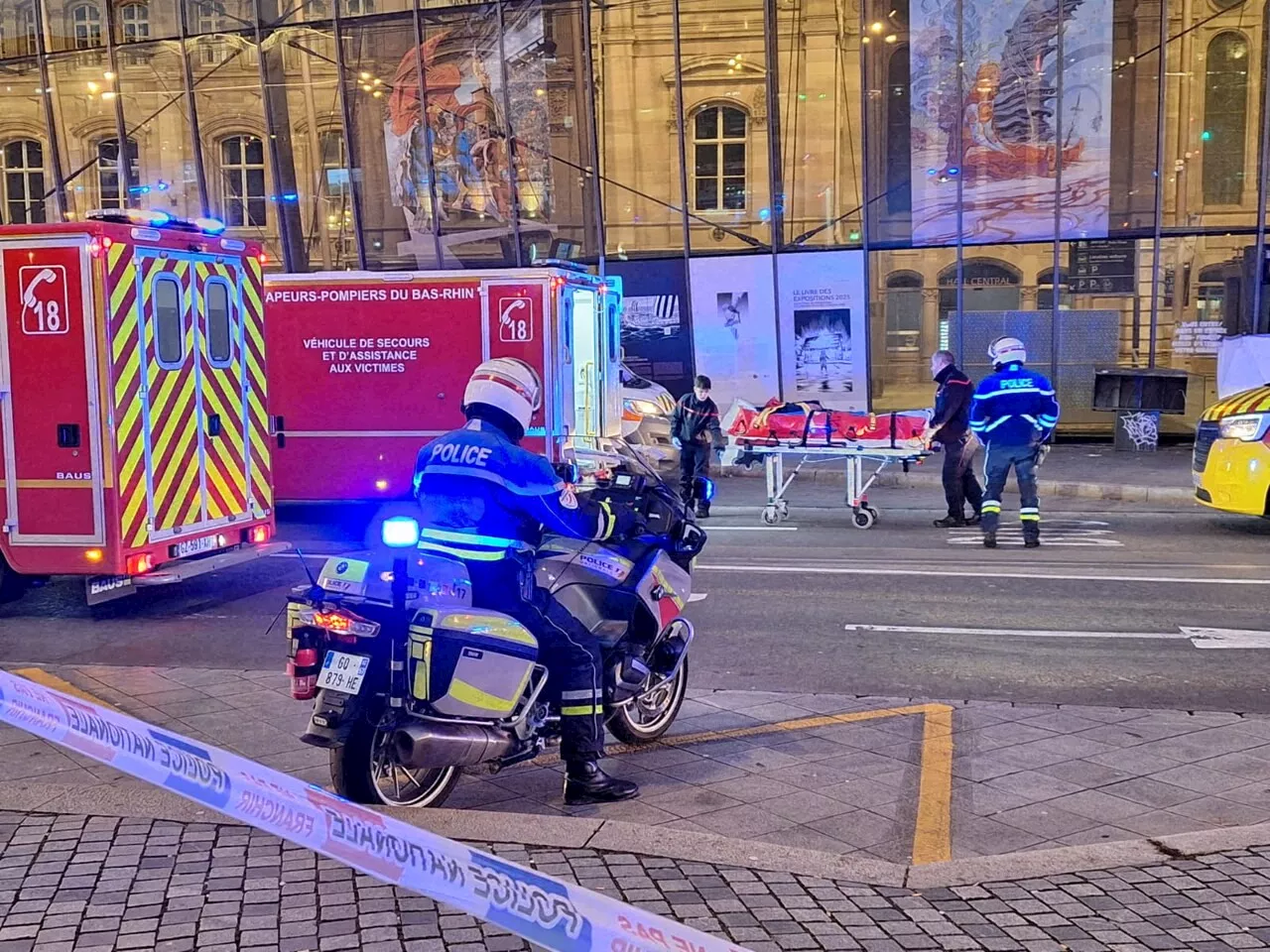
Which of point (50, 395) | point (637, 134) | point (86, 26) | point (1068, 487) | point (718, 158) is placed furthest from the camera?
point (86, 26)

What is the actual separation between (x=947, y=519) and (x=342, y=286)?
6645 millimetres

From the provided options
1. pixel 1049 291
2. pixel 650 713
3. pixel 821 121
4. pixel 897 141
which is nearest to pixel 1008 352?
pixel 650 713

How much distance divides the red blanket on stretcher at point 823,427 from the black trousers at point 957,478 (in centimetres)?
64

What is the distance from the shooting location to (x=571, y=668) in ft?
17.5

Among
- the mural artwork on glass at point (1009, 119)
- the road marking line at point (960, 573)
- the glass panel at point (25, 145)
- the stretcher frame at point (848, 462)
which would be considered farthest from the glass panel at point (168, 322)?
the glass panel at point (25, 145)

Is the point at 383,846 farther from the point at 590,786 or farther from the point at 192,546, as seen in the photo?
the point at 192,546

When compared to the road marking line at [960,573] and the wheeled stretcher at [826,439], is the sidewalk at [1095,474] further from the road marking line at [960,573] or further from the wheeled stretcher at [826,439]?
the road marking line at [960,573]

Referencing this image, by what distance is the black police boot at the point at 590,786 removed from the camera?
5.35 metres

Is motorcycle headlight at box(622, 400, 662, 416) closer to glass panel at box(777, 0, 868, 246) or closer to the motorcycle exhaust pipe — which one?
glass panel at box(777, 0, 868, 246)

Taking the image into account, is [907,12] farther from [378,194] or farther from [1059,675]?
[1059,675]

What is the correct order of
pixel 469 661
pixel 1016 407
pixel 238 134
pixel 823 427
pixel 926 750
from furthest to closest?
1. pixel 238 134
2. pixel 823 427
3. pixel 1016 407
4. pixel 926 750
5. pixel 469 661

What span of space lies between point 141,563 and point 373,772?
4780mm

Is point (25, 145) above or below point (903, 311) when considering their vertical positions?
above

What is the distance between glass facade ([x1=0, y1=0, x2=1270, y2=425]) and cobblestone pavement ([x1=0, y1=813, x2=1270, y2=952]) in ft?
59.7
